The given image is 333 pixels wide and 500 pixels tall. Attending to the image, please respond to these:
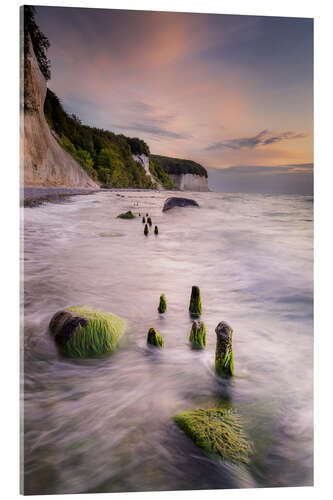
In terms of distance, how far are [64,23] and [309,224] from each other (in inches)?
92.6

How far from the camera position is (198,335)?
1.98 meters

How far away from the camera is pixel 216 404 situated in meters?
1.74

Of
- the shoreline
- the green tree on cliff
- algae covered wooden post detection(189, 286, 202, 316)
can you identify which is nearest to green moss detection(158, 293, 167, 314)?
algae covered wooden post detection(189, 286, 202, 316)

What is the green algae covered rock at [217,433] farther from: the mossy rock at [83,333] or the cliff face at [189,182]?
the cliff face at [189,182]

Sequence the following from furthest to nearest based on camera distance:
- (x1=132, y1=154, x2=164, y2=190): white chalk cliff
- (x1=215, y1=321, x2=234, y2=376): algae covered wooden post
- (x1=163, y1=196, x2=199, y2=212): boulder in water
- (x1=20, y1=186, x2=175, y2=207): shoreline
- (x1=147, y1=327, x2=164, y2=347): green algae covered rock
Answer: (x1=163, y1=196, x2=199, y2=212): boulder in water → (x1=132, y1=154, x2=164, y2=190): white chalk cliff → (x1=20, y1=186, x2=175, y2=207): shoreline → (x1=147, y1=327, x2=164, y2=347): green algae covered rock → (x1=215, y1=321, x2=234, y2=376): algae covered wooden post

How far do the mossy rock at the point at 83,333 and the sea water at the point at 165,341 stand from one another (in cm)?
7

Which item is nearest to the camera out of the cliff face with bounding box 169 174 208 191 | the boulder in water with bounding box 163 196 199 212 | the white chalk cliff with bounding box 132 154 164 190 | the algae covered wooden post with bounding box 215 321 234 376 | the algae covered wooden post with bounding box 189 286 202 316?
the algae covered wooden post with bounding box 215 321 234 376

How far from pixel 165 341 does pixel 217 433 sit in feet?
2.02

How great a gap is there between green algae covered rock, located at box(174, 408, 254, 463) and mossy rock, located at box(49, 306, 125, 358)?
0.61 metres

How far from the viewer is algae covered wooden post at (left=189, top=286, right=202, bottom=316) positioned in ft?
7.09

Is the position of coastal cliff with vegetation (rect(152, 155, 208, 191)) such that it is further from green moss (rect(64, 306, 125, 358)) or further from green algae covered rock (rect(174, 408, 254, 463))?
green algae covered rock (rect(174, 408, 254, 463))
